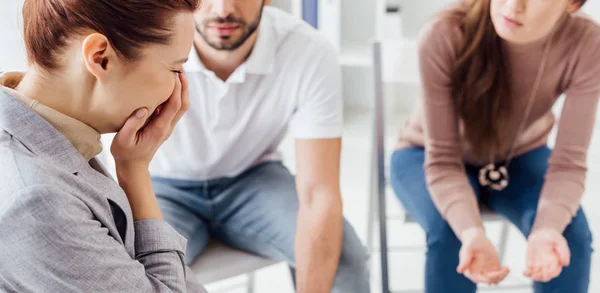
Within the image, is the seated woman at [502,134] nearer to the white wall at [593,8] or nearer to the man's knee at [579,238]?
the man's knee at [579,238]

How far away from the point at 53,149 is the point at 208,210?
0.61 m

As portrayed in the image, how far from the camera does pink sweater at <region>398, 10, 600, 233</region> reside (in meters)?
1.20

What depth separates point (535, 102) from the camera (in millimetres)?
1285

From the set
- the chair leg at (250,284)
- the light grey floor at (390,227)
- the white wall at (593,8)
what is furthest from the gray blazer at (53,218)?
the white wall at (593,8)

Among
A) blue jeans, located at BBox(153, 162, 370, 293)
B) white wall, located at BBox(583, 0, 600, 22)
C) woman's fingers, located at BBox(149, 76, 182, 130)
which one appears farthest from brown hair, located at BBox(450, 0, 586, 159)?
white wall, located at BBox(583, 0, 600, 22)

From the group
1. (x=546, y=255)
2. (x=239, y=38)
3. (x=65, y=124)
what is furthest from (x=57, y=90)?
(x=546, y=255)

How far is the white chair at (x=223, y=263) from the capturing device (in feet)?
3.68

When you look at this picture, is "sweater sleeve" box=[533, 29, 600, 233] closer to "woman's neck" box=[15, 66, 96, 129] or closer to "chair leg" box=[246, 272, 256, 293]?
"chair leg" box=[246, 272, 256, 293]

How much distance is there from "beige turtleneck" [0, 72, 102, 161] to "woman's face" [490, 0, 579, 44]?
76 cm

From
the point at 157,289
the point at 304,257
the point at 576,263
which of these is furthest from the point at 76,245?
the point at 576,263

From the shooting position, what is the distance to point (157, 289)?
0.74m

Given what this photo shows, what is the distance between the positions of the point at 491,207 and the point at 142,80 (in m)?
0.90

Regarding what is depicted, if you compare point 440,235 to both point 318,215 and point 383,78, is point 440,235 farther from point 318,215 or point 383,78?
point 383,78

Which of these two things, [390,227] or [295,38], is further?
[390,227]
